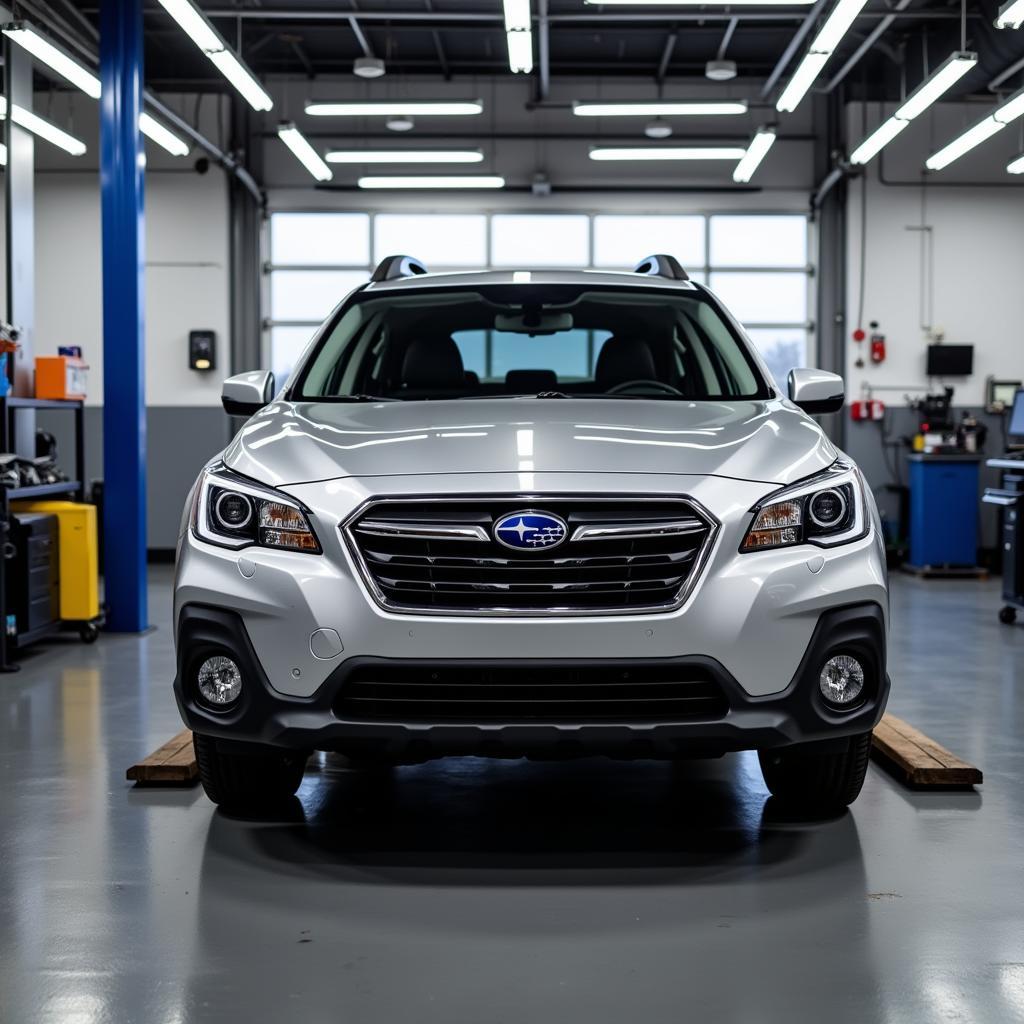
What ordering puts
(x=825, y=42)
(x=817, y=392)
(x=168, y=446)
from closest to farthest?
(x=817, y=392) → (x=825, y=42) → (x=168, y=446)

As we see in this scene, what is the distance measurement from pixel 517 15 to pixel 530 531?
602cm

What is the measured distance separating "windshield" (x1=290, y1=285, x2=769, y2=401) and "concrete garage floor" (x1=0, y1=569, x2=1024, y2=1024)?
4.13ft

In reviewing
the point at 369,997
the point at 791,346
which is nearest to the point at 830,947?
the point at 369,997

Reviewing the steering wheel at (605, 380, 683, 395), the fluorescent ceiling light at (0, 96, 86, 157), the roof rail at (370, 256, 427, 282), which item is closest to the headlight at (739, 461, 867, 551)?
the steering wheel at (605, 380, 683, 395)

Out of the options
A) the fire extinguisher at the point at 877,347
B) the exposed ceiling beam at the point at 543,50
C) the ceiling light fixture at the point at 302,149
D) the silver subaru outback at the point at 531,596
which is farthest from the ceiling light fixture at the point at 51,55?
the fire extinguisher at the point at 877,347

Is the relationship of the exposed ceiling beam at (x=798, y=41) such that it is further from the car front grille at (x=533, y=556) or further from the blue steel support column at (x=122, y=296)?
the car front grille at (x=533, y=556)

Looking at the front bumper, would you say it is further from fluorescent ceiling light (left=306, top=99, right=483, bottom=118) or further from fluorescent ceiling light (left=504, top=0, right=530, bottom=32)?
fluorescent ceiling light (left=306, top=99, right=483, bottom=118)

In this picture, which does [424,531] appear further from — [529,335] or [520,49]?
[520,49]

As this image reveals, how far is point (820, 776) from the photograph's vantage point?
3.35 m

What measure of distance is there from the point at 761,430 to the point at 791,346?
1170 cm

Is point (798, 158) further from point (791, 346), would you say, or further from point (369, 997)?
point (369, 997)

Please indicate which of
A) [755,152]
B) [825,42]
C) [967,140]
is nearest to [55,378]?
[825,42]

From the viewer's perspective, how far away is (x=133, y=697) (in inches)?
220

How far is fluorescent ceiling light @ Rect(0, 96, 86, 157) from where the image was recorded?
26.8ft
